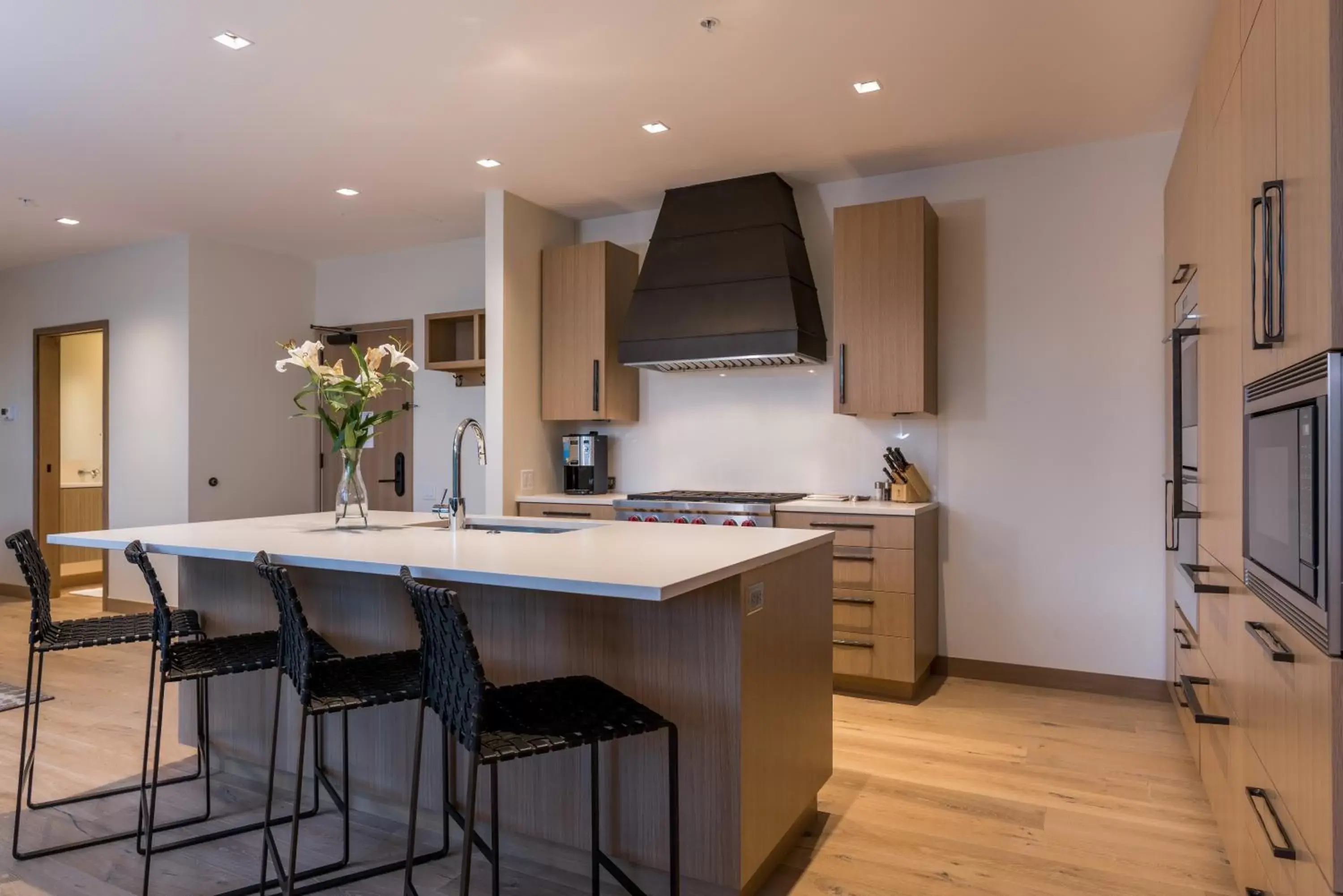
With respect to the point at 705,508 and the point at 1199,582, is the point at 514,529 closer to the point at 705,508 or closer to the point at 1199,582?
the point at 705,508

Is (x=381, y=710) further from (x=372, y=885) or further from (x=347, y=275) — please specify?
(x=347, y=275)

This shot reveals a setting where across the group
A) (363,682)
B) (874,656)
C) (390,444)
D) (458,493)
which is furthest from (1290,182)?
(390,444)

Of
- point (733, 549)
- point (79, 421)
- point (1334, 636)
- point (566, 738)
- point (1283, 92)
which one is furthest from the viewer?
point (79, 421)

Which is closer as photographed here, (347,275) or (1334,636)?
(1334,636)

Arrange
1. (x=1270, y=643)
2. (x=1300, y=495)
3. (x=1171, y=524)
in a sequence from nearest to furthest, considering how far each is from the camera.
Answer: (x=1300, y=495), (x=1270, y=643), (x=1171, y=524)

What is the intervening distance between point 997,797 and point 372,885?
2.01m

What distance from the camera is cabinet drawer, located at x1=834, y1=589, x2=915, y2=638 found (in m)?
3.86

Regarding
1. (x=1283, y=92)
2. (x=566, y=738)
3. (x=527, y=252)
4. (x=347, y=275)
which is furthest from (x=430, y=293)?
(x=1283, y=92)

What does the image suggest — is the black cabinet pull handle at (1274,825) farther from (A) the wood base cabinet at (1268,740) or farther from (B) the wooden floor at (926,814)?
(B) the wooden floor at (926,814)

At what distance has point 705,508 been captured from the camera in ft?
13.8

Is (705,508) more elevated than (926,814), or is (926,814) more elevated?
(705,508)

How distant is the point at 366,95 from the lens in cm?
349

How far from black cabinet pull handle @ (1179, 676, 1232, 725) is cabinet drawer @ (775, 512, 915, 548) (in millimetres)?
1309

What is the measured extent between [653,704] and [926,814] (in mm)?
1169
